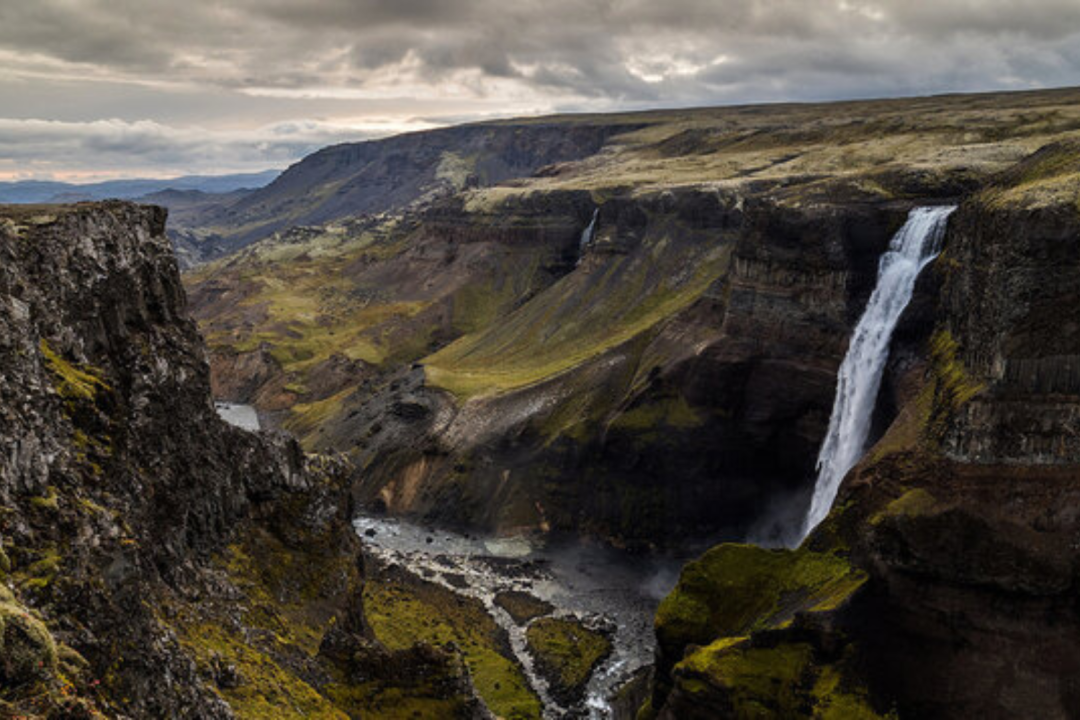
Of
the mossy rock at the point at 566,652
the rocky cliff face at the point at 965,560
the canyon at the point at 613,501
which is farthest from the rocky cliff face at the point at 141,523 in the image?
the mossy rock at the point at 566,652

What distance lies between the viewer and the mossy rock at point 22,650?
18.6m

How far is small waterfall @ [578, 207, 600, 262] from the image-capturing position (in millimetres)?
164125

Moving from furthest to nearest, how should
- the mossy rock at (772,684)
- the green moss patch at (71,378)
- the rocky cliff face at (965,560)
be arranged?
the mossy rock at (772,684), the rocky cliff face at (965,560), the green moss patch at (71,378)

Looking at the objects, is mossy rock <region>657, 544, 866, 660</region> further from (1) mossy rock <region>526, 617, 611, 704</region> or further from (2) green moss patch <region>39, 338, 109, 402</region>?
(2) green moss patch <region>39, 338, 109, 402</region>

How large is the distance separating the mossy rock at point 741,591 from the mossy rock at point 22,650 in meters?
38.4

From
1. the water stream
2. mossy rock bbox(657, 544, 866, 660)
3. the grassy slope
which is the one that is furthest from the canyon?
the grassy slope

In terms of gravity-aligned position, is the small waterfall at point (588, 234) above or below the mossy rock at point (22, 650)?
above

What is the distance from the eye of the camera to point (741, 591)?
175 feet

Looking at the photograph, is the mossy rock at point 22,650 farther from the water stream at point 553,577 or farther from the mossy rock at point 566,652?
the mossy rock at point 566,652

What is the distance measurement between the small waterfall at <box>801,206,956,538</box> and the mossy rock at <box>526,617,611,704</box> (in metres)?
21.7

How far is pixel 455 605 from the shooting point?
77.2 m

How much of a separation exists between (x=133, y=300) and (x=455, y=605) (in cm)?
4770

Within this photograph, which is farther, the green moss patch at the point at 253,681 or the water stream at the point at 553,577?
the water stream at the point at 553,577

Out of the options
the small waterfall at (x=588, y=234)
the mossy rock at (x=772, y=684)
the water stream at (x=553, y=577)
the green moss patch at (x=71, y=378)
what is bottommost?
the water stream at (x=553, y=577)
